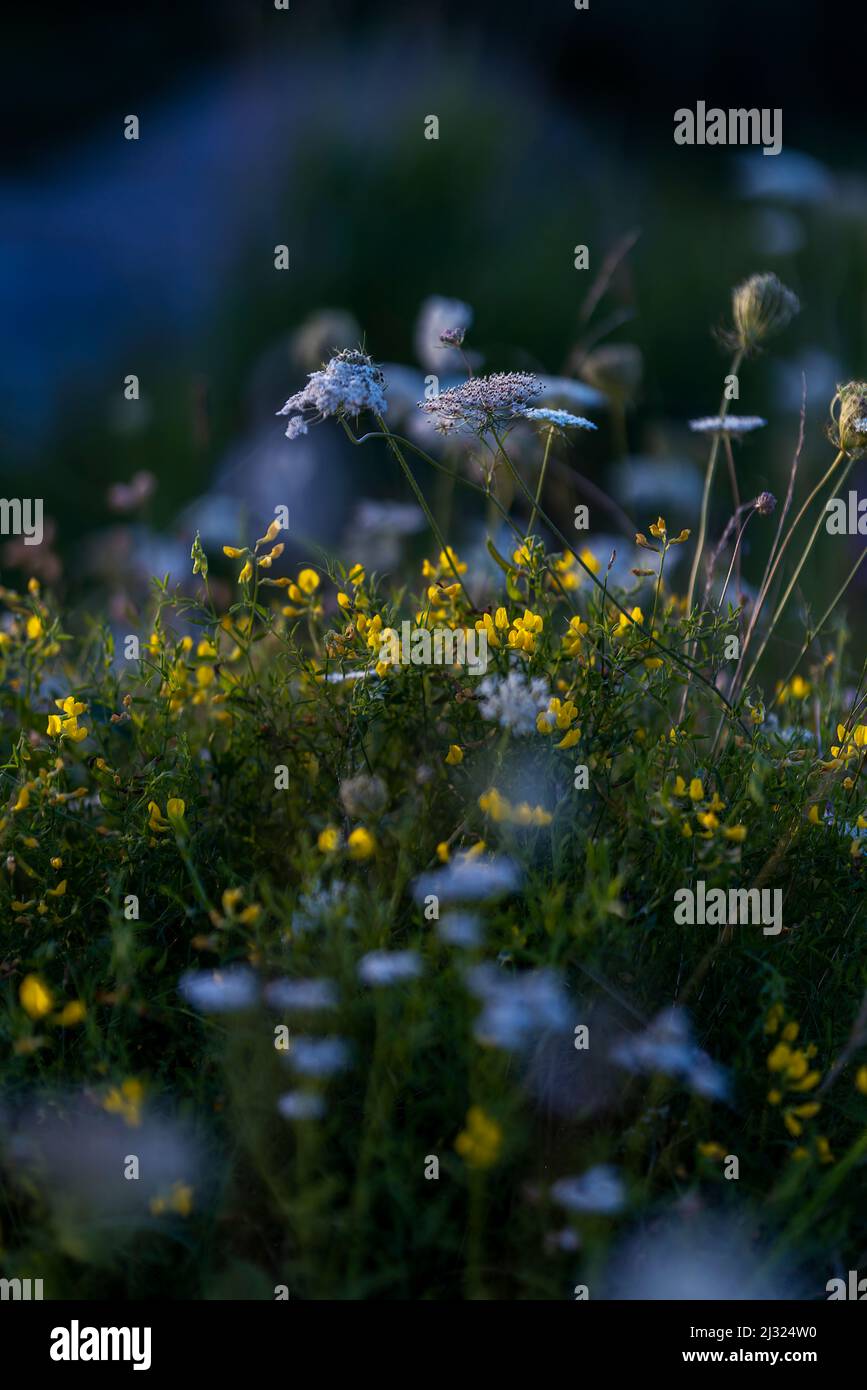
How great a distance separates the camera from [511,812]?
182 centimetres

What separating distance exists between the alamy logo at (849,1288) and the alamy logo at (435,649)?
37.2 inches

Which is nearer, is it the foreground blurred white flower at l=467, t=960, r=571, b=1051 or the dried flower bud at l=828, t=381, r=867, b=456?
the foreground blurred white flower at l=467, t=960, r=571, b=1051

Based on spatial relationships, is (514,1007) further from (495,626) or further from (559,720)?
(495,626)

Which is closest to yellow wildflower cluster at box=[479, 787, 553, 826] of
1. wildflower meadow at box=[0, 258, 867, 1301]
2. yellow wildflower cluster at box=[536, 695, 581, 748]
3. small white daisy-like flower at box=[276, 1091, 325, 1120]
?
wildflower meadow at box=[0, 258, 867, 1301]

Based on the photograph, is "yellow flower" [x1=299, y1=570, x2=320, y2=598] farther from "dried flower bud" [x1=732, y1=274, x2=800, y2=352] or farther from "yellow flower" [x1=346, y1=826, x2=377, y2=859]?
"dried flower bud" [x1=732, y1=274, x2=800, y2=352]

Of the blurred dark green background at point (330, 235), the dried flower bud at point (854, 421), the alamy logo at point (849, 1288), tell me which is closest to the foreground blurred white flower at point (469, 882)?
the alamy logo at point (849, 1288)

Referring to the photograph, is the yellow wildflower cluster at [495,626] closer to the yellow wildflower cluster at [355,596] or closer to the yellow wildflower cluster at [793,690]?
the yellow wildflower cluster at [355,596]

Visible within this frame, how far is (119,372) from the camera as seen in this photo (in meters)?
6.29

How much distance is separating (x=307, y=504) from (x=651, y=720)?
2.76m

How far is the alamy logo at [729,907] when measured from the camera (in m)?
1.84

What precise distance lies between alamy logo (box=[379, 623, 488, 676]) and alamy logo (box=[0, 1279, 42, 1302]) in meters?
0.94
